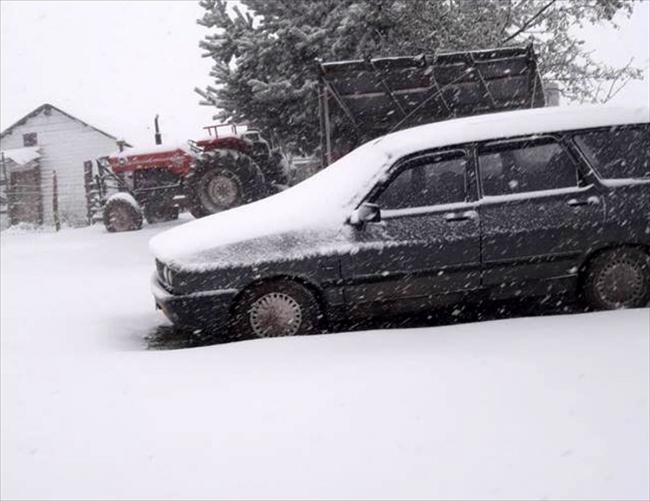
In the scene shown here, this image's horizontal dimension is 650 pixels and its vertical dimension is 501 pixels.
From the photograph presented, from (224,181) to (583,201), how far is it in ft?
Answer: 24.5

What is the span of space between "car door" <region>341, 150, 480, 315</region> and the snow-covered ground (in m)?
0.62

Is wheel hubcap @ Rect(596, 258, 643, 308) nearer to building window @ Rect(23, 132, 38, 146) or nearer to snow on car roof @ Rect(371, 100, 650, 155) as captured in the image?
snow on car roof @ Rect(371, 100, 650, 155)

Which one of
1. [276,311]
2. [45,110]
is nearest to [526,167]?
[276,311]

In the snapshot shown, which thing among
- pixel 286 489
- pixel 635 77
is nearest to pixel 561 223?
pixel 286 489

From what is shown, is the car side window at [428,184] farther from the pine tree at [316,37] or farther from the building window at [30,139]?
the building window at [30,139]

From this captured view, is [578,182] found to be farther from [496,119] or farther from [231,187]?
[231,187]

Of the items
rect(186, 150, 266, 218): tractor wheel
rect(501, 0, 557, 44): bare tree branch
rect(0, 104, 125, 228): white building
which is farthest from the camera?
rect(0, 104, 125, 228): white building

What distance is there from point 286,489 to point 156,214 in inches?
471

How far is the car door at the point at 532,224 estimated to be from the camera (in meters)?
4.98

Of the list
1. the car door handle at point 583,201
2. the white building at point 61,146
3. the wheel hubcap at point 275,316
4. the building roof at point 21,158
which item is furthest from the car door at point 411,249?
the white building at point 61,146

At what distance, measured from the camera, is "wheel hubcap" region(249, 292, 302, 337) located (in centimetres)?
486

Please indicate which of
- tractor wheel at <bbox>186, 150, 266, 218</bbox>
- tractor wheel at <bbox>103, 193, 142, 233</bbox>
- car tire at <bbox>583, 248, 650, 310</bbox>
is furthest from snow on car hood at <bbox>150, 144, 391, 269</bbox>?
tractor wheel at <bbox>103, 193, 142, 233</bbox>

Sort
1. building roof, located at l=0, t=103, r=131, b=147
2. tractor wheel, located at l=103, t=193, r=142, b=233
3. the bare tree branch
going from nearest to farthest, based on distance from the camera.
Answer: tractor wheel, located at l=103, t=193, r=142, b=233 → the bare tree branch → building roof, located at l=0, t=103, r=131, b=147

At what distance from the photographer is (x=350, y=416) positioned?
3.01 metres
